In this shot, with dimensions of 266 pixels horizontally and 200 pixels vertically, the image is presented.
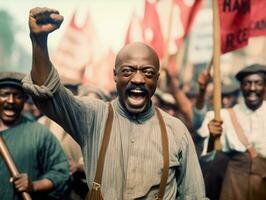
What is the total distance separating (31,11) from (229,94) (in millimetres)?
5588

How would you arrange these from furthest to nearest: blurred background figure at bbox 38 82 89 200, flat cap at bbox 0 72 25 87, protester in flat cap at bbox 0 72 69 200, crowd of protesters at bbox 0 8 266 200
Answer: blurred background figure at bbox 38 82 89 200
flat cap at bbox 0 72 25 87
protester in flat cap at bbox 0 72 69 200
crowd of protesters at bbox 0 8 266 200

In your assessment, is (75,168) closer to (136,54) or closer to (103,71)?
(136,54)

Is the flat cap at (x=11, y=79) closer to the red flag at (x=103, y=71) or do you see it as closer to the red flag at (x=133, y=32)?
the red flag at (x=133, y=32)

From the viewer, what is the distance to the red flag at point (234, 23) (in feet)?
18.6

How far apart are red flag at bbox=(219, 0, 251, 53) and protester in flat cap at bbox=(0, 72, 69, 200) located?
6.31 feet

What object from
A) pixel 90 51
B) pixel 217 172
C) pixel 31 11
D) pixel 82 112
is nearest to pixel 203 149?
pixel 217 172

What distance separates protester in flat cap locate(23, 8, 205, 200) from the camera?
3213 millimetres

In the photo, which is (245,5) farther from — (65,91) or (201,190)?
(65,91)

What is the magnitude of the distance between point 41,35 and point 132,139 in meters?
0.81

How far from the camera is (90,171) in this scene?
10.8 feet

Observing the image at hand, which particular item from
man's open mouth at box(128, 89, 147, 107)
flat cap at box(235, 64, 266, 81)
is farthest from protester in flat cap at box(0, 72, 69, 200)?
flat cap at box(235, 64, 266, 81)

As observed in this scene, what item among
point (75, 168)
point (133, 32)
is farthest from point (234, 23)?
point (133, 32)

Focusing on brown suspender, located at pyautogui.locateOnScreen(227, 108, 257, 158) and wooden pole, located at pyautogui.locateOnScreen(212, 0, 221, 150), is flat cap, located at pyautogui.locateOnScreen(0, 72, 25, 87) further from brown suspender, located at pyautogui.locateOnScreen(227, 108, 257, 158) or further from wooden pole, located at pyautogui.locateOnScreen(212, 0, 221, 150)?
brown suspender, located at pyautogui.locateOnScreen(227, 108, 257, 158)

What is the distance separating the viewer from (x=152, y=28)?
8469 millimetres
